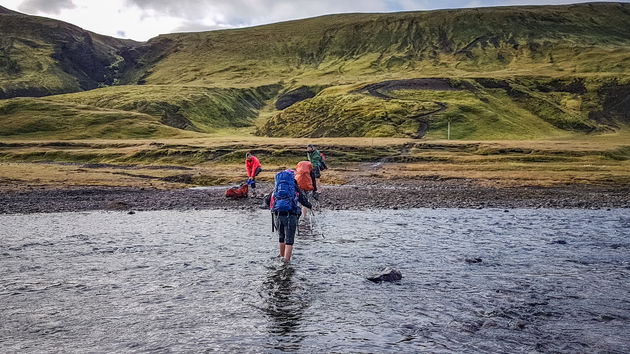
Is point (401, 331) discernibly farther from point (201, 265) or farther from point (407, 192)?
point (407, 192)

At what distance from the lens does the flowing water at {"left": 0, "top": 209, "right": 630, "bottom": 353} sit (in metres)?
10.8

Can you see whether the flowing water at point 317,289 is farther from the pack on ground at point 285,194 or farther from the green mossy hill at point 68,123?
the green mossy hill at point 68,123

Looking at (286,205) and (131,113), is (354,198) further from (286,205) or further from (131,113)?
(131,113)

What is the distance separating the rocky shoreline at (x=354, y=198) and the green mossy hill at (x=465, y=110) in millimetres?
56402

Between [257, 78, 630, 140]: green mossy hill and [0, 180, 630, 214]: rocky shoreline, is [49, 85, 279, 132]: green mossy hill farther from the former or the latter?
[0, 180, 630, 214]: rocky shoreline

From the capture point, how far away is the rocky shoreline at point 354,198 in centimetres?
3212

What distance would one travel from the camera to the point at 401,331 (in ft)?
36.6

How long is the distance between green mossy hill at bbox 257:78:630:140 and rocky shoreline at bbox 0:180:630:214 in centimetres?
5640

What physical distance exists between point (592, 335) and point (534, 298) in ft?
8.32

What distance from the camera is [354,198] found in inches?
1394

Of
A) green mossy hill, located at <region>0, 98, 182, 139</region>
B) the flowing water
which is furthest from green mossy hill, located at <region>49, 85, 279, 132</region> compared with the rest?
the flowing water

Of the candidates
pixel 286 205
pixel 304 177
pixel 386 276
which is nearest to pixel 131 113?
pixel 304 177

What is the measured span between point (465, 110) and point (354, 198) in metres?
84.7

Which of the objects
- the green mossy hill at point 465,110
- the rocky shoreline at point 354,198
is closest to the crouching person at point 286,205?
the rocky shoreline at point 354,198
